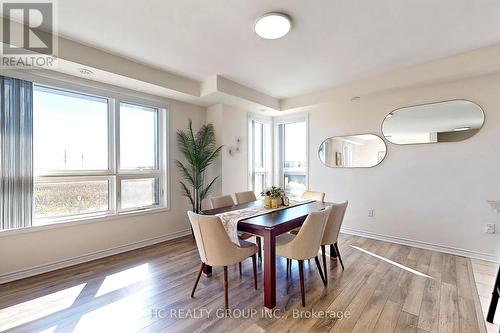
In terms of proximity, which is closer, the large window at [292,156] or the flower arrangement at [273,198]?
the flower arrangement at [273,198]

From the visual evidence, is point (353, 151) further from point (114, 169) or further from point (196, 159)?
point (114, 169)

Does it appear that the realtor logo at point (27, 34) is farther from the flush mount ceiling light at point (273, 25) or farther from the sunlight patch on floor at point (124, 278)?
the sunlight patch on floor at point (124, 278)

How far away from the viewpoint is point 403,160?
12.1 feet

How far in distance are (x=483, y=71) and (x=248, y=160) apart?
3765 millimetres

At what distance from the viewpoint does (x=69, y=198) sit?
3.03 m

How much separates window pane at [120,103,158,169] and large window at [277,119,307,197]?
2.77 meters

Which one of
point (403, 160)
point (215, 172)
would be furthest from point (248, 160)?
point (403, 160)

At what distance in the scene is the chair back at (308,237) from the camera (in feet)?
6.81

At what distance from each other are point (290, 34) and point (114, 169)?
301 cm

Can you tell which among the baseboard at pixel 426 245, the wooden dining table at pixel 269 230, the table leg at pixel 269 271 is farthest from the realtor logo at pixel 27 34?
the baseboard at pixel 426 245

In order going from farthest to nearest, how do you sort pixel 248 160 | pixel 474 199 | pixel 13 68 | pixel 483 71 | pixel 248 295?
1. pixel 248 160
2. pixel 474 199
3. pixel 483 71
4. pixel 13 68
5. pixel 248 295

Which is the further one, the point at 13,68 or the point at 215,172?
the point at 215,172

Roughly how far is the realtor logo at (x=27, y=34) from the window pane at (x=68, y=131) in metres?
0.38

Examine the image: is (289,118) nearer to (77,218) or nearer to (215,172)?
(215,172)
